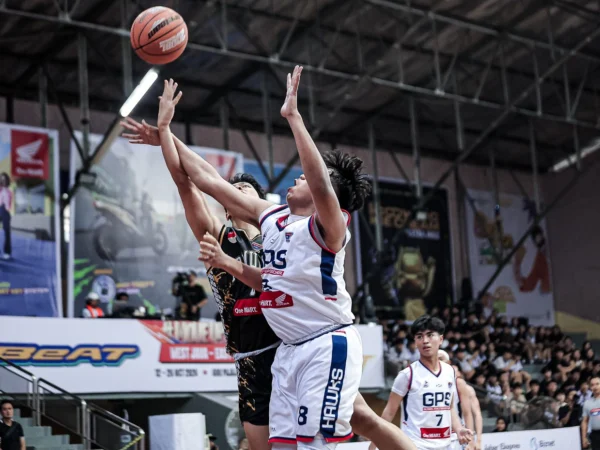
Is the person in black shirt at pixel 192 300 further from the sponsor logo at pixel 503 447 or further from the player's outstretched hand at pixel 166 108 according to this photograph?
the player's outstretched hand at pixel 166 108

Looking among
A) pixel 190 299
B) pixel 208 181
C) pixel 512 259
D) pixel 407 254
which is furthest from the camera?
pixel 512 259

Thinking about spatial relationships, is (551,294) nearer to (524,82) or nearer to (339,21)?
(524,82)

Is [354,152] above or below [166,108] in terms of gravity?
above

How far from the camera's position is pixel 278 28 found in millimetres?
21406

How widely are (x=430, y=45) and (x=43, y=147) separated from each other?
10605mm

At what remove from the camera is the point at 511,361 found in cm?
2275

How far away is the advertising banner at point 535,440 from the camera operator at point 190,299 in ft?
22.7

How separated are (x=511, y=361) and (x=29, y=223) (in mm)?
12301

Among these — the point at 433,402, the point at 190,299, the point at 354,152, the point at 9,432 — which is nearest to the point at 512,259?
the point at 354,152

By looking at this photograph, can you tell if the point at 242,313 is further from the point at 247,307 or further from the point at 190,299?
the point at 190,299

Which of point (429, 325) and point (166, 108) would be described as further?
point (429, 325)

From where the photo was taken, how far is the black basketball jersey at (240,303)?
213 inches

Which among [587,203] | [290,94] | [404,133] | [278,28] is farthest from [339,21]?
[290,94]

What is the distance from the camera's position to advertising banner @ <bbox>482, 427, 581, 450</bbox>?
40.5ft
